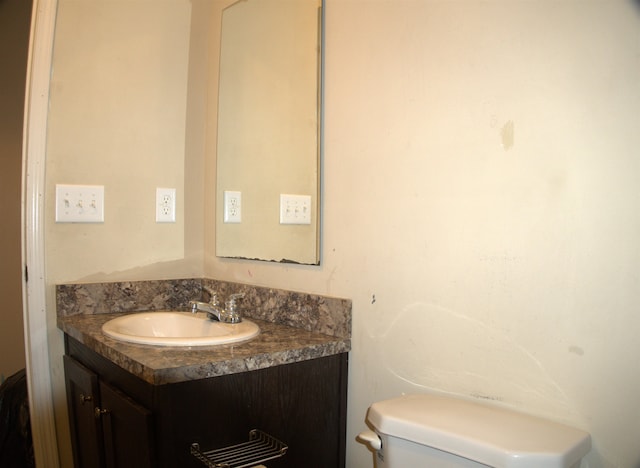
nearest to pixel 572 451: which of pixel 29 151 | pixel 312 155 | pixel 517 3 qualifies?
pixel 517 3

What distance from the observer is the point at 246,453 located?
3.19 feet

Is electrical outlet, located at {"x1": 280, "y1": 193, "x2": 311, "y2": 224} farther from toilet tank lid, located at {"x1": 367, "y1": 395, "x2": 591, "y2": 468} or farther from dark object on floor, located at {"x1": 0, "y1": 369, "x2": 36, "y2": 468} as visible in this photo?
dark object on floor, located at {"x1": 0, "y1": 369, "x2": 36, "y2": 468}

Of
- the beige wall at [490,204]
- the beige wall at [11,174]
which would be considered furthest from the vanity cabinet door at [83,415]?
the beige wall at [11,174]

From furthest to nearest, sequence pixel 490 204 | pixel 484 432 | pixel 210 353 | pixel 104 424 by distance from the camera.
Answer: pixel 104 424, pixel 210 353, pixel 490 204, pixel 484 432

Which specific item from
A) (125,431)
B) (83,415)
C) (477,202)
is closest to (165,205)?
(83,415)

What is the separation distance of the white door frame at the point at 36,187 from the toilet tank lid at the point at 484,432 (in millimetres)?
1137

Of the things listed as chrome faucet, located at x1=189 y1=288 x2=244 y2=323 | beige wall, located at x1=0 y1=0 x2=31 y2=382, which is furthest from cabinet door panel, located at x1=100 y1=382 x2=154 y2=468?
beige wall, located at x1=0 y1=0 x2=31 y2=382

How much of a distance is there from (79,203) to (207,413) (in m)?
0.91

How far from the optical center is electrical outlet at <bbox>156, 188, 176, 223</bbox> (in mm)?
1650

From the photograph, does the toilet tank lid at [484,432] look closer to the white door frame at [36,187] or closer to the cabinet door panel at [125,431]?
the cabinet door panel at [125,431]

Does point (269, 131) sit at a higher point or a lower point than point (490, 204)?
higher

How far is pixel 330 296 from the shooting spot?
123cm

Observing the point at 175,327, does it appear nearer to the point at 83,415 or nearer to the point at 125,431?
the point at 83,415

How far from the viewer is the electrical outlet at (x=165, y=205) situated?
1650mm
